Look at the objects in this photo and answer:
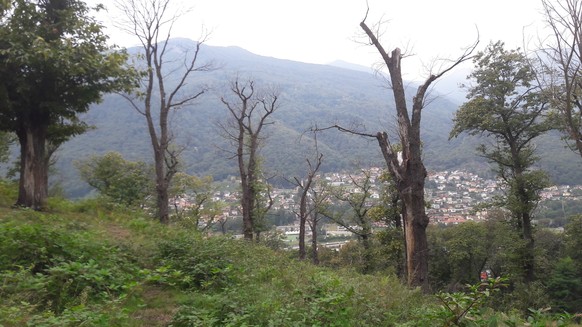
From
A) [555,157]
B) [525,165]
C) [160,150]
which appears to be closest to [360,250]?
[525,165]

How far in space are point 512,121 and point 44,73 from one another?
57.6 feet

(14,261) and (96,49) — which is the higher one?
(96,49)

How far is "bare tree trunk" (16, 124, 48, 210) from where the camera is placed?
10.2 m

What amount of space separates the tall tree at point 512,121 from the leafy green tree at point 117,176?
20.3 m

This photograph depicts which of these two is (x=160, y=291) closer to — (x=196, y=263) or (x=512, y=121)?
(x=196, y=263)

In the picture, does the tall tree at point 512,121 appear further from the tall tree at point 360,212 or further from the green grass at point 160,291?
the green grass at point 160,291

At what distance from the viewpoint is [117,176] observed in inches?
1198

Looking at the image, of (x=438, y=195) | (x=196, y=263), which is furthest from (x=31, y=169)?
(x=438, y=195)

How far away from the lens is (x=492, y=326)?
3.59 m

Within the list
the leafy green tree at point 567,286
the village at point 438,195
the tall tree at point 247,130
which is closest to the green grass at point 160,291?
the tall tree at point 247,130

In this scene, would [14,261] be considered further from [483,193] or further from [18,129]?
[483,193]

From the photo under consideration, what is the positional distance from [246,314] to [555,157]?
52503mm

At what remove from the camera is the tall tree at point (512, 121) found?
60.2ft

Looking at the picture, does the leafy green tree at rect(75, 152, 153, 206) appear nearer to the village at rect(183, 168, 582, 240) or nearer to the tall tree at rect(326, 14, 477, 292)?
the village at rect(183, 168, 582, 240)
